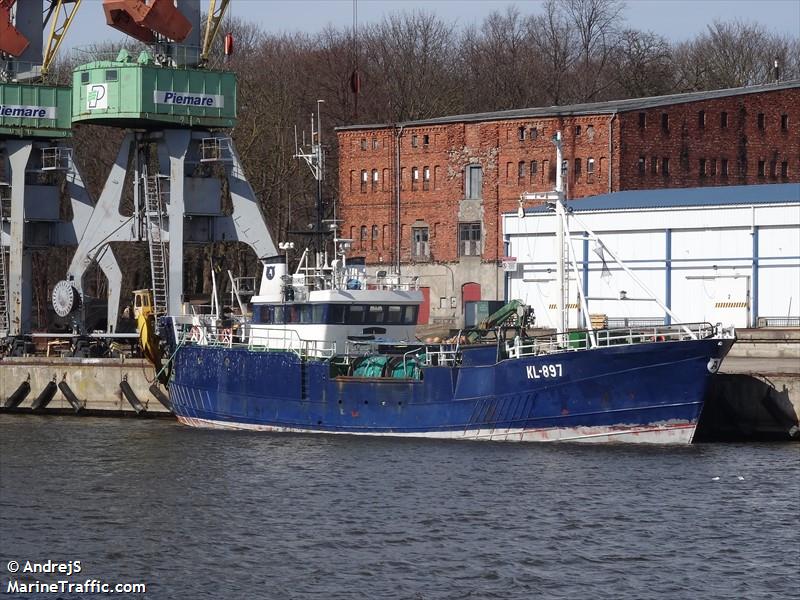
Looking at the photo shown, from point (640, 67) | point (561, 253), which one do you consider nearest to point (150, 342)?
point (561, 253)

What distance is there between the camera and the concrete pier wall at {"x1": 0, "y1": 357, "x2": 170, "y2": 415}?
50688 millimetres

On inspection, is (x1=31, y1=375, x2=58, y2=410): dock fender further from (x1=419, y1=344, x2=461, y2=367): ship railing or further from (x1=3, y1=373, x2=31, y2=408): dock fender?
(x1=419, y1=344, x2=461, y2=367): ship railing

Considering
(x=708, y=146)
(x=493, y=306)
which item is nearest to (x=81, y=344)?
(x=493, y=306)

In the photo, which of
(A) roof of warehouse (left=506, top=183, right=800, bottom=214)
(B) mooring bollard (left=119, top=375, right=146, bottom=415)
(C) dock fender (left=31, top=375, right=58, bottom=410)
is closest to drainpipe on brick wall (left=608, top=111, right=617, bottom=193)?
(A) roof of warehouse (left=506, top=183, right=800, bottom=214)

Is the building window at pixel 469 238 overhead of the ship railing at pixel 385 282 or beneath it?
overhead

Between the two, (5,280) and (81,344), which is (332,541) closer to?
(81,344)

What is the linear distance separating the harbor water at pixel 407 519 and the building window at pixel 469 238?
34224 millimetres

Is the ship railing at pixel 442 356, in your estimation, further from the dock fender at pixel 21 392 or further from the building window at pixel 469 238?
the building window at pixel 469 238

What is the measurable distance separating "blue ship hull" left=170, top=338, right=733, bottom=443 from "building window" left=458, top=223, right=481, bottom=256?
31158 mm

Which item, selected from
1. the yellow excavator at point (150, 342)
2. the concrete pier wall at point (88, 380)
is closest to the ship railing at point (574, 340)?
the yellow excavator at point (150, 342)

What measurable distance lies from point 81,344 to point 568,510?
2666cm

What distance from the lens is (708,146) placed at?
73750 mm

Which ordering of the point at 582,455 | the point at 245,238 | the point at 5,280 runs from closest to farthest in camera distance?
1. the point at 582,455
2. the point at 245,238
3. the point at 5,280

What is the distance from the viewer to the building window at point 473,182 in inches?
2938
